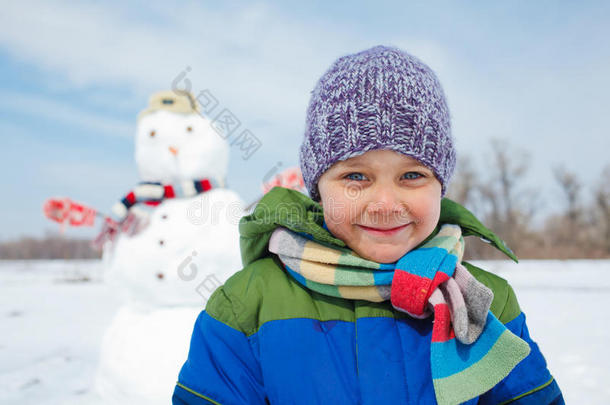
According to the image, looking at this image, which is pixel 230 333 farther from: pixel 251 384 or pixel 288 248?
pixel 288 248

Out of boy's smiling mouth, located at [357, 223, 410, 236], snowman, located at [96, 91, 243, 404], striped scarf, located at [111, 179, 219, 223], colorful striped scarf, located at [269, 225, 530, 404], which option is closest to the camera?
colorful striped scarf, located at [269, 225, 530, 404]

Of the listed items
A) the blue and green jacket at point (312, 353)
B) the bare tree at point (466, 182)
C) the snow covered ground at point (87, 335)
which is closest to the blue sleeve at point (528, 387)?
the blue and green jacket at point (312, 353)

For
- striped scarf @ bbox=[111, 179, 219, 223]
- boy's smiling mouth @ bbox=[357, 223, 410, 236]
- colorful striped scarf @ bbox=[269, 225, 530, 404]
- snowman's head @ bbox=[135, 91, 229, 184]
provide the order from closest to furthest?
colorful striped scarf @ bbox=[269, 225, 530, 404] < boy's smiling mouth @ bbox=[357, 223, 410, 236] < striped scarf @ bbox=[111, 179, 219, 223] < snowman's head @ bbox=[135, 91, 229, 184]

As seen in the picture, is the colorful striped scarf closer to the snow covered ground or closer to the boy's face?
the boy's face

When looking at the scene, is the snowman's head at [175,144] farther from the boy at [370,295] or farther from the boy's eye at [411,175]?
the boy's eye at [411,175]

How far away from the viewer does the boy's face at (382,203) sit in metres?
0.95

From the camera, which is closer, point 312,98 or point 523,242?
point 312,98

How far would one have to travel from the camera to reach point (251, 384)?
935mm

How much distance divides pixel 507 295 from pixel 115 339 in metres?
2.36

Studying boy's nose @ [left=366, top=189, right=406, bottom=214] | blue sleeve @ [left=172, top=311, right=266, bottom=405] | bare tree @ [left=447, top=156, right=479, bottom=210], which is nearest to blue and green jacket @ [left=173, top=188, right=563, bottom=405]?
blue sleeve @ [left=172, top=311, right=266, bottom=405]

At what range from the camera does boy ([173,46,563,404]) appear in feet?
2.96

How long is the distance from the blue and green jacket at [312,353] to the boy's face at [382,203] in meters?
0.07

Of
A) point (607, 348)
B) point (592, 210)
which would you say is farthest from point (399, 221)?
point (592, 210)

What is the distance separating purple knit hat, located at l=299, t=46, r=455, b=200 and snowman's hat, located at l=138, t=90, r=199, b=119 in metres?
2.13
